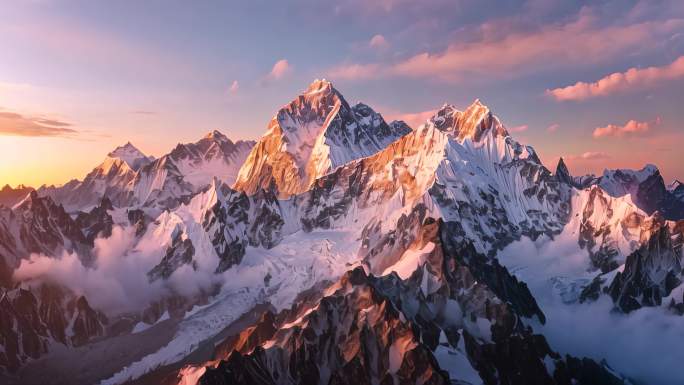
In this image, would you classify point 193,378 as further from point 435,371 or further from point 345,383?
point 435,371

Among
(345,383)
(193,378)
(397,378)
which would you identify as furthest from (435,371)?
(193,378)

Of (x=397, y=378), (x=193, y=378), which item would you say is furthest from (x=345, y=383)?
(x=193, y=378)

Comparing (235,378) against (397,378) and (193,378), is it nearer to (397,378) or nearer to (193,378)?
(193,378)

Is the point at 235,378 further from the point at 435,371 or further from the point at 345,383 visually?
the point at 435,371

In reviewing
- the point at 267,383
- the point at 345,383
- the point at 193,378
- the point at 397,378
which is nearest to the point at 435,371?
the point at 397,378

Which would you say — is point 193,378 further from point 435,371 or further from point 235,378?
point 435,371

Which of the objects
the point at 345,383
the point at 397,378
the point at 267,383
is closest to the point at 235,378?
the point at 267,383
